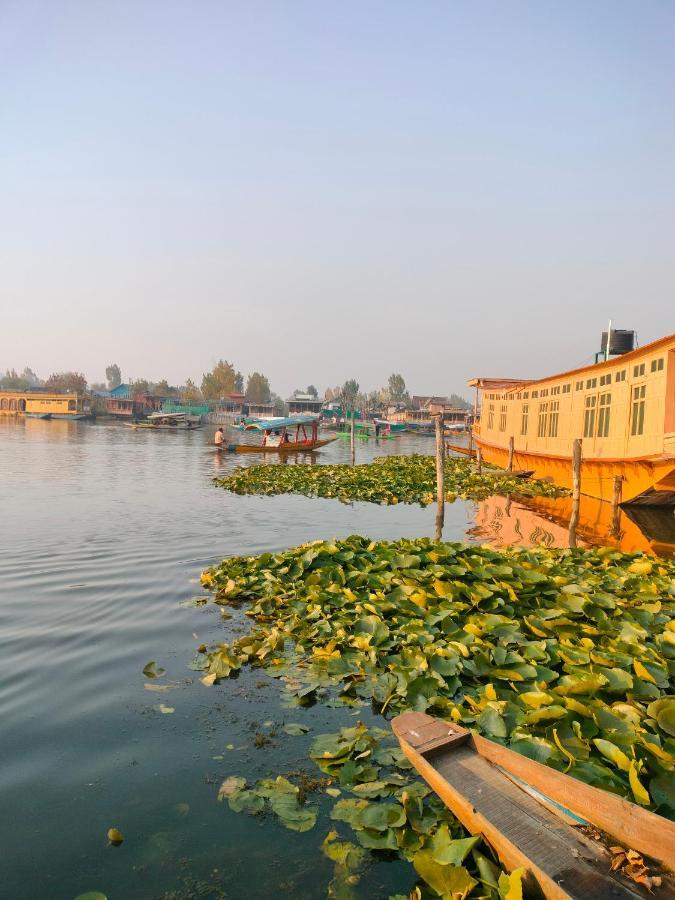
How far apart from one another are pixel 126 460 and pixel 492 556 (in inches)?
1236

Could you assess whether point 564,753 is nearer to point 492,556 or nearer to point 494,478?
point 492,556

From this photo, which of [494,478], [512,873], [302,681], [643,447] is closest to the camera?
[512,873]

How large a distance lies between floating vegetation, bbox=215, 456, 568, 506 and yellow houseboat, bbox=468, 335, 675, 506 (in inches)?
72.3

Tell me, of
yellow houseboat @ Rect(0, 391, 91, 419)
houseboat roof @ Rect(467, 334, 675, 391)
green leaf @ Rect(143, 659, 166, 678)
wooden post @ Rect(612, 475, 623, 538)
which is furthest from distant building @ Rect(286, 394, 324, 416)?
green leaf @ Rect(143, 659, 166, 678)

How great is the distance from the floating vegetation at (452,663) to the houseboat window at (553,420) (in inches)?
589

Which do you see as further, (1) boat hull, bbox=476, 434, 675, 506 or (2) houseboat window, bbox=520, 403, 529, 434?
(2) houseboat window, bbox=520, 403, 529, 434

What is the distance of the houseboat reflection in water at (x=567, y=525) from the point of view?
1620 cm

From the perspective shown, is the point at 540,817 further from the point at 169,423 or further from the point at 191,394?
the point at 191,394

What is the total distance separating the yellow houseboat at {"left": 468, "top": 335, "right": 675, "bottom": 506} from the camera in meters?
16.2

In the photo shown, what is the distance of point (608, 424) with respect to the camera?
65.3 ft

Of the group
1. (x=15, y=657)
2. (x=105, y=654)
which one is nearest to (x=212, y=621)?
(x=105, y=654)

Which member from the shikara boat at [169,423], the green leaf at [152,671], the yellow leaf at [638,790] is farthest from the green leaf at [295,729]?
the shikara boat at [169,423]

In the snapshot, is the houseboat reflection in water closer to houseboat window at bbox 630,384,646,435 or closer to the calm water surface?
houseboat window at bbox 630,384,646,435

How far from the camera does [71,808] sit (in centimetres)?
444
